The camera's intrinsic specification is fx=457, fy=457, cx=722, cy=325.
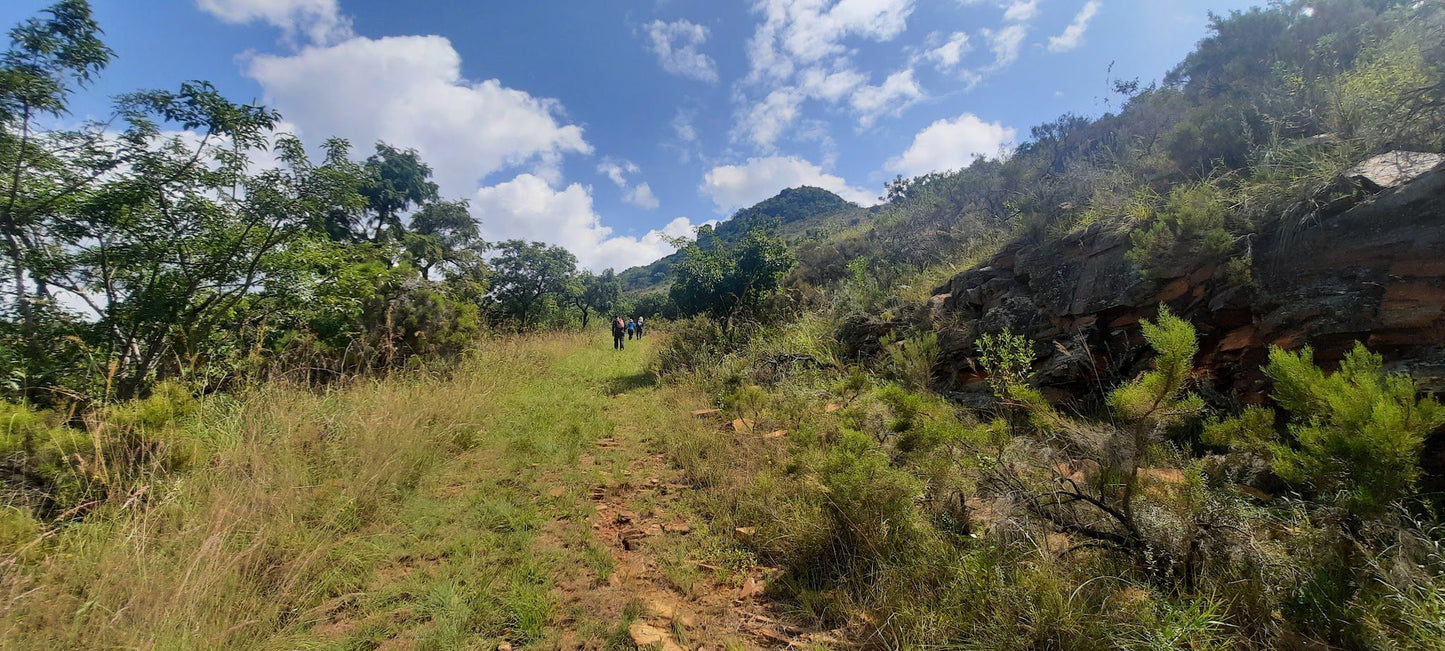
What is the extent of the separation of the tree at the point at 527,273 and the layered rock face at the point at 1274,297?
2501cm

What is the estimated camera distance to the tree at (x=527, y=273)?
26.0m

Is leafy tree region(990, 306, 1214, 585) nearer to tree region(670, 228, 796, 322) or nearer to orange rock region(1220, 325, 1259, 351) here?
orange rock region(1220, 325, 1259, 351)

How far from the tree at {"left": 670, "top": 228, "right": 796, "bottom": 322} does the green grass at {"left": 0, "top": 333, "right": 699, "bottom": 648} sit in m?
5.27

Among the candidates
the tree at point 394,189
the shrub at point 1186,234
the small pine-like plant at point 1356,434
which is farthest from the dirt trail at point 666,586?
the tree at point 394,189

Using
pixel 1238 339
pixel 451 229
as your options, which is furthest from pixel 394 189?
pixel 1238 339

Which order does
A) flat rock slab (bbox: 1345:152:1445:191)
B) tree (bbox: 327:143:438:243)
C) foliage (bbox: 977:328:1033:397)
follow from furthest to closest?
1. tree (bbox: 327:143:438:243)
2. foliage (bbox: 977:328:1033:397)
3. flat rock slab (bbox: 1345:152:1445:191)

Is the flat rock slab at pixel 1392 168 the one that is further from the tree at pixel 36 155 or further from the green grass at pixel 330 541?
the tree at pixel 36 155

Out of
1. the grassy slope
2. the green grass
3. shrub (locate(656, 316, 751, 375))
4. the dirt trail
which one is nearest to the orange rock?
the dirt trail

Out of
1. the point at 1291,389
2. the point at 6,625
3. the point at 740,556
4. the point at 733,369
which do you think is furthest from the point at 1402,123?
the point at 6,625

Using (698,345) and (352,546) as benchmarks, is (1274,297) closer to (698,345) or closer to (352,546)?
(352,546)

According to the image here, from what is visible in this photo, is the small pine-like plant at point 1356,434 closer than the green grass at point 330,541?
Yes

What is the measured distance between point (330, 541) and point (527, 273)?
25.9 m

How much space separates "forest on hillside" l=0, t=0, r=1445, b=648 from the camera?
181 centimetres

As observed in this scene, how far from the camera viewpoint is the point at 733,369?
24.2 ft
